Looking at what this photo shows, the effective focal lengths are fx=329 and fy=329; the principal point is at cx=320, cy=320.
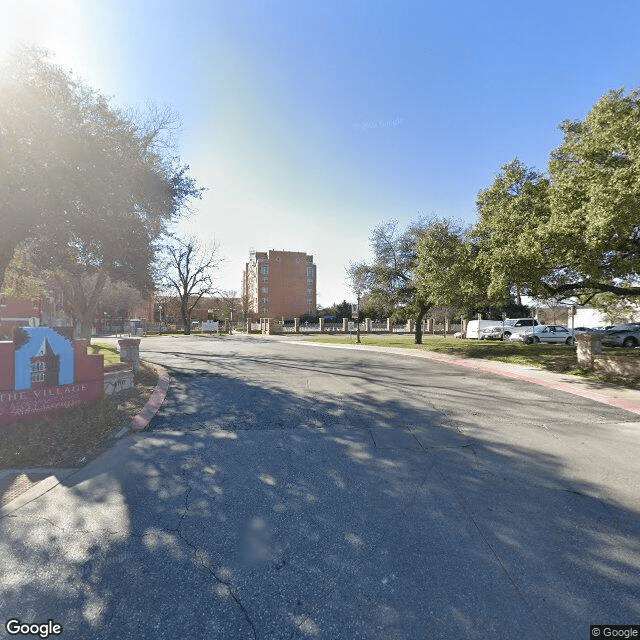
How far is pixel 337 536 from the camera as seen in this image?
10.2ft

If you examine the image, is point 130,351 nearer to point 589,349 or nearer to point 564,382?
point 564,382

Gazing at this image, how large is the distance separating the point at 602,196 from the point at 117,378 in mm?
14025

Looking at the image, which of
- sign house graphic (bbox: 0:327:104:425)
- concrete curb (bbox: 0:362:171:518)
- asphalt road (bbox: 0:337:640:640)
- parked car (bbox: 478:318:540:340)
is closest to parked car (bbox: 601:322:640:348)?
parked car (bbox: 478:318:540:340)

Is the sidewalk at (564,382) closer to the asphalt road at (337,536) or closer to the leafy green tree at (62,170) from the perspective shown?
the asphalt road at (337,536)

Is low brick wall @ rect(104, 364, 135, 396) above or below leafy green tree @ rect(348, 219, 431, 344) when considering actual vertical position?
below

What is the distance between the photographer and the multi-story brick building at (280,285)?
3423 inches

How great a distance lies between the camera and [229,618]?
2238mm

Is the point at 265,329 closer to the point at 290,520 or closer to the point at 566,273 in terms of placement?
the point at 566,273

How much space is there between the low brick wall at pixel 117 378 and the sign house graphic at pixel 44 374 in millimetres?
780

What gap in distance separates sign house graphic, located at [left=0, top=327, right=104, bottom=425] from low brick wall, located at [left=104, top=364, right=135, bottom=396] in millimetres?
780

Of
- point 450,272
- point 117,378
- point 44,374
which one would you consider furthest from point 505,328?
point 44,374

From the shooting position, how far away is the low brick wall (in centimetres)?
831

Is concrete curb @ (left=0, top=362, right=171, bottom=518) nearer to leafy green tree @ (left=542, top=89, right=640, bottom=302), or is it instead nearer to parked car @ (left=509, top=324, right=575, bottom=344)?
leafy green tree @ (left=542, top=89, right=640, bottom=302)

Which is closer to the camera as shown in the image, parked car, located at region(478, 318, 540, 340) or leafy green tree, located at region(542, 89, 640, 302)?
leafy green tree, located at region(542, 89, 640, 302)
